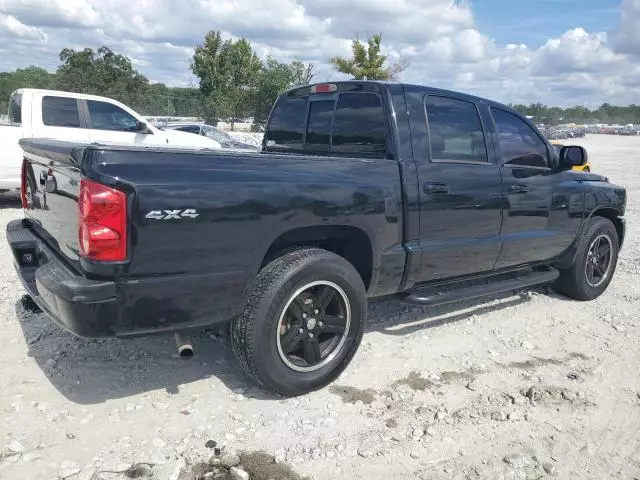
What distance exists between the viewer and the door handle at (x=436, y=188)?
400cm

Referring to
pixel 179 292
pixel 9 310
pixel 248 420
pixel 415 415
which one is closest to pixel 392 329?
pixel 415 415

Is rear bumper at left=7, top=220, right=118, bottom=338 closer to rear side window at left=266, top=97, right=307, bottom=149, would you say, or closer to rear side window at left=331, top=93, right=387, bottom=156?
rear side window at left=331, top=93, right=387, bottom=156

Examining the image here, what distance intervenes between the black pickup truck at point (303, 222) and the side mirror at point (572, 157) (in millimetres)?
19

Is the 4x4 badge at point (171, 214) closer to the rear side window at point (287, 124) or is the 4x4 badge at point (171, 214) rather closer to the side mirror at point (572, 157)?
the rear side window at point (287, 124)

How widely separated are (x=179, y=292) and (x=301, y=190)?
3.02 ft

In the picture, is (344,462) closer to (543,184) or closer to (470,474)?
(470,474)

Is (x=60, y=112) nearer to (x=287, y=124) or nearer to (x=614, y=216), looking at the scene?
(x=287, y=124)

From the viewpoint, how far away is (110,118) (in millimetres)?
10109

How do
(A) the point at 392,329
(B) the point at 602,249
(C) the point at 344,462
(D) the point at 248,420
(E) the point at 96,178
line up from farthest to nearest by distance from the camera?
(B) the point at 602,249 < (A) the point at 392,329 < (D) the point at 248,420 < (C) the point at 344,462 < (E) the point at 96,178

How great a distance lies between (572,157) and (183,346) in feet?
12.5

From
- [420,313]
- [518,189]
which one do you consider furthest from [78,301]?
[518,189]

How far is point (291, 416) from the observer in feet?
11.1

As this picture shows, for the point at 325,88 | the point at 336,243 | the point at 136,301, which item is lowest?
the point at 136,301

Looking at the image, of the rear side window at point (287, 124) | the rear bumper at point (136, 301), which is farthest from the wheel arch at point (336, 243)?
the rear side window at point (287, 124)
